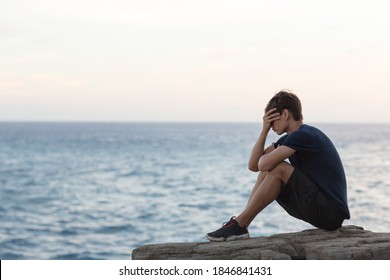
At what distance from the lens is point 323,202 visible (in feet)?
20.7

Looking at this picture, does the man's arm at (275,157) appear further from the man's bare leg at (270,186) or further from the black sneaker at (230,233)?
the black sneaker at (230,233)

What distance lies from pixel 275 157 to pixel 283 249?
944 millimetres

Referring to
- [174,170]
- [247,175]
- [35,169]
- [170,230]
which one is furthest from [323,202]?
[35,169]

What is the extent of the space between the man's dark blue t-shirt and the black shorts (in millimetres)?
68

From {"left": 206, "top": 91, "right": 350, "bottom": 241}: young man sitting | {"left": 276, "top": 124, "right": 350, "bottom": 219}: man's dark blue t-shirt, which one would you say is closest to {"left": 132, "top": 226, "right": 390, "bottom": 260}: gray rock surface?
{"left": 206, "top": 91, "right": 350, "bottom": 241}: young man sitting

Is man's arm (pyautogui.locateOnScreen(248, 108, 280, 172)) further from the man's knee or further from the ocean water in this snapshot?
the ocean water

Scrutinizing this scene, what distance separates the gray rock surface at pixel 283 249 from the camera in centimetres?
606

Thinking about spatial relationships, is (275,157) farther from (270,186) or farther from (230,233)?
(230,233)

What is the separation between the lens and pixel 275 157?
6.17m

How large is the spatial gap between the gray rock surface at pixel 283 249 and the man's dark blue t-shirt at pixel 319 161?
39 centimetres

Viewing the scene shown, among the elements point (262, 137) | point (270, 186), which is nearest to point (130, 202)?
point (262, 137)

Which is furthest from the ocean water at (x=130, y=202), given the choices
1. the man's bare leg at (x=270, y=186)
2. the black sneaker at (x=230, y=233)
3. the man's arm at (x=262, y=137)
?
the man's bare leg at (x=270, y=186)

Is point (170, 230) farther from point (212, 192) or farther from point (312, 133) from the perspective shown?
point (312, 133)
